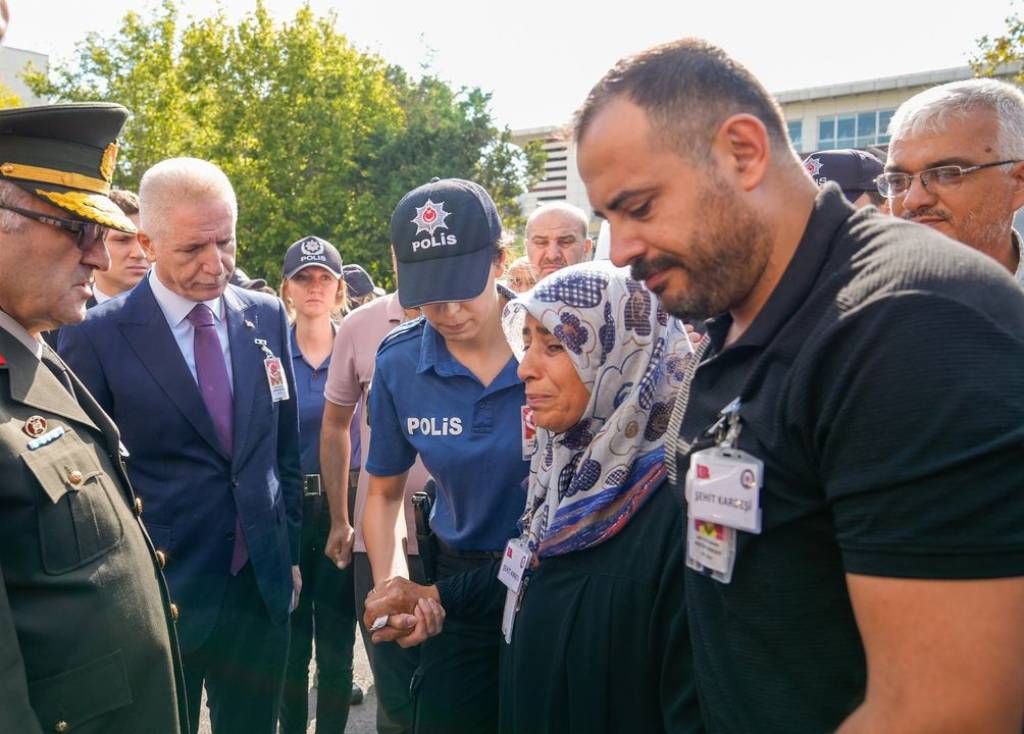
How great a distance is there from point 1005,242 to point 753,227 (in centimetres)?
165

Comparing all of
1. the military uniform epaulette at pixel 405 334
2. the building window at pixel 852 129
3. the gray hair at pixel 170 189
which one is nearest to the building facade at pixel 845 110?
the building window at pixel 852 129

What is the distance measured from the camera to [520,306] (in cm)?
246

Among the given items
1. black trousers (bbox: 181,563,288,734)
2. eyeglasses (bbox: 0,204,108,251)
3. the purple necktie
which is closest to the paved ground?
black trousers (bbox: 181,563,288,734)

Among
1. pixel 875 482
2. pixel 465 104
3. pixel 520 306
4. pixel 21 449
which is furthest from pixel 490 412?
pixel 465 104

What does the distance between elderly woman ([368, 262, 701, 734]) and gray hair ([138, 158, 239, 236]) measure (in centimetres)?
136

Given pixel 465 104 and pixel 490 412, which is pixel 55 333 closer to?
pixel 490 412

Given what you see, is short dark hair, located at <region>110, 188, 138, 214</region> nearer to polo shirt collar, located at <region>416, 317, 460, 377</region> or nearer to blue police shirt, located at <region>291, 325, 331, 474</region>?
blue police shirt, located at <region>291, 325, 331, 474</region>

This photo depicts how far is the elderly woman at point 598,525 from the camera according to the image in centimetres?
202

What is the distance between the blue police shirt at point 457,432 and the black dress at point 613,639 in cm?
49

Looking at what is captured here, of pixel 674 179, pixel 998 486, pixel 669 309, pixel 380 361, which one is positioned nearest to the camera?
pixel 998 486

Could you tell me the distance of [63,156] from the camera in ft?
7.48

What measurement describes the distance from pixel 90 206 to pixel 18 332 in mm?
378

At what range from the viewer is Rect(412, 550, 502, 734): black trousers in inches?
106

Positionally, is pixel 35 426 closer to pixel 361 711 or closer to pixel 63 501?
pixel 63 501
